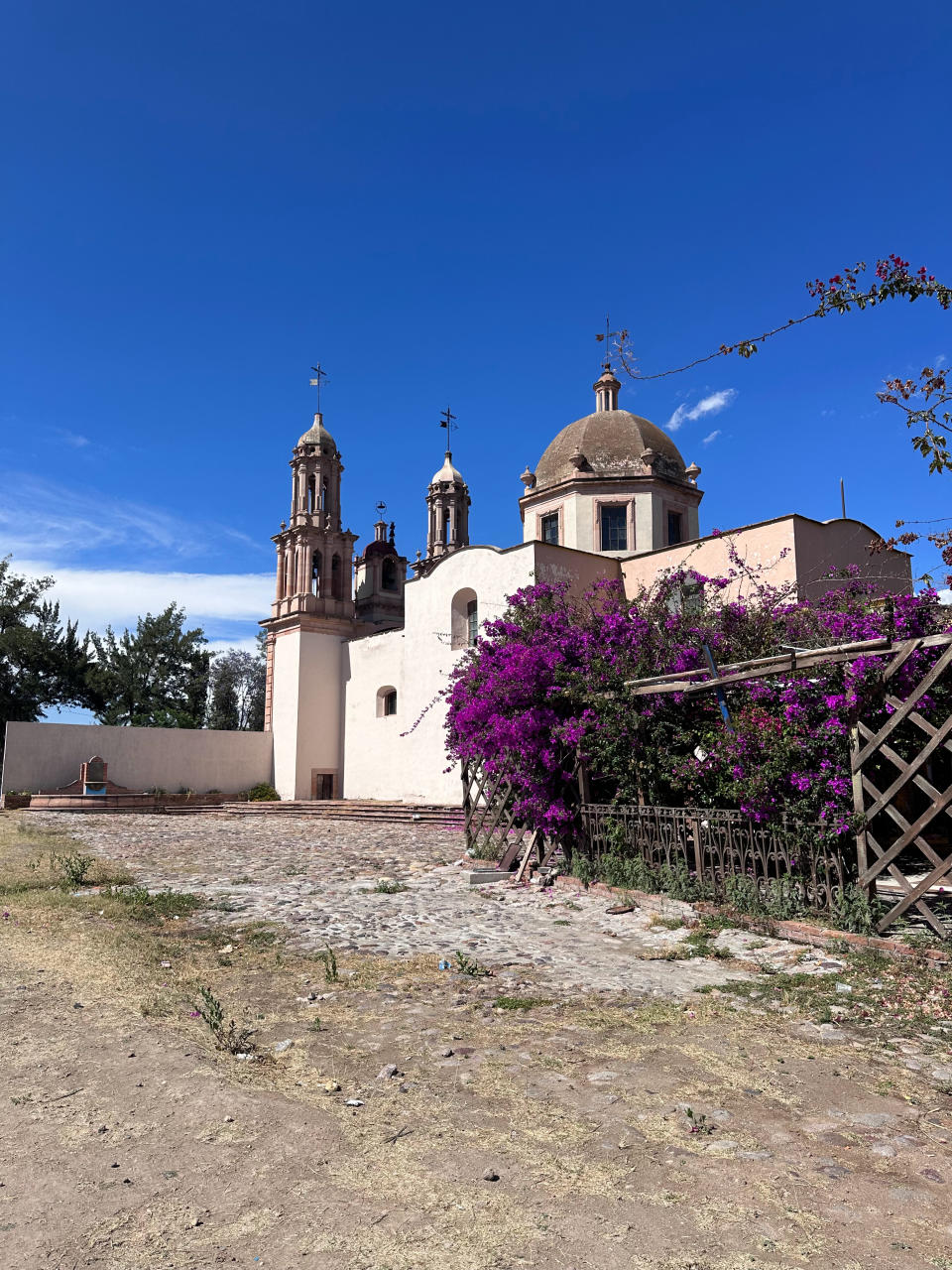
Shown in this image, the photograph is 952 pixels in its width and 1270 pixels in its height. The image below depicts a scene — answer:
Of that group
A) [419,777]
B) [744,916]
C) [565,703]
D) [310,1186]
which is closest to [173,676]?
[419,777]

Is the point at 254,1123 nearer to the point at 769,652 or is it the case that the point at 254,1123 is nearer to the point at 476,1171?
the point at 476,1171

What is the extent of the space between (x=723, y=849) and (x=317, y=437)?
92.6ft

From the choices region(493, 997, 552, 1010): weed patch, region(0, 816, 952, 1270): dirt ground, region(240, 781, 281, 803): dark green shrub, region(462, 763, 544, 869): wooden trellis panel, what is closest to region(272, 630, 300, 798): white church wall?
region(240, 781, 281, 803): dark green shrub

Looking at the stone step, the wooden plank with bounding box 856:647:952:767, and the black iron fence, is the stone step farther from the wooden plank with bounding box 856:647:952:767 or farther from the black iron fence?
the wooden plank with bounding box 856:647:952:767

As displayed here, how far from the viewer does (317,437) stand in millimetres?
33438

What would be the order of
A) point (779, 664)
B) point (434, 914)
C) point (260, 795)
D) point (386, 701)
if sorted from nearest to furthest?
point (779, 664) < point (434, 914) < point (386, 701) < point (260, 795)

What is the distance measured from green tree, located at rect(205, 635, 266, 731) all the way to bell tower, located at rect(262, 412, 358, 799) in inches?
699

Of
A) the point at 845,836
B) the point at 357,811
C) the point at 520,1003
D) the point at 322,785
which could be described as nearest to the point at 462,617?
the point at 357,811

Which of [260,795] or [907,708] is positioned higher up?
[907,708]

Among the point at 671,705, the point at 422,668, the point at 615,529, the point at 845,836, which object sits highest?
the point at 615,529

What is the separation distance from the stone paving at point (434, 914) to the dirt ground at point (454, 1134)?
94 cm

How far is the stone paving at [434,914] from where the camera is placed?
6539mm

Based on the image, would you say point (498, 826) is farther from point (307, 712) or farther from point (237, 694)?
point (237, 694)

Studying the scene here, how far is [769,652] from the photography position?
34.5 ft
